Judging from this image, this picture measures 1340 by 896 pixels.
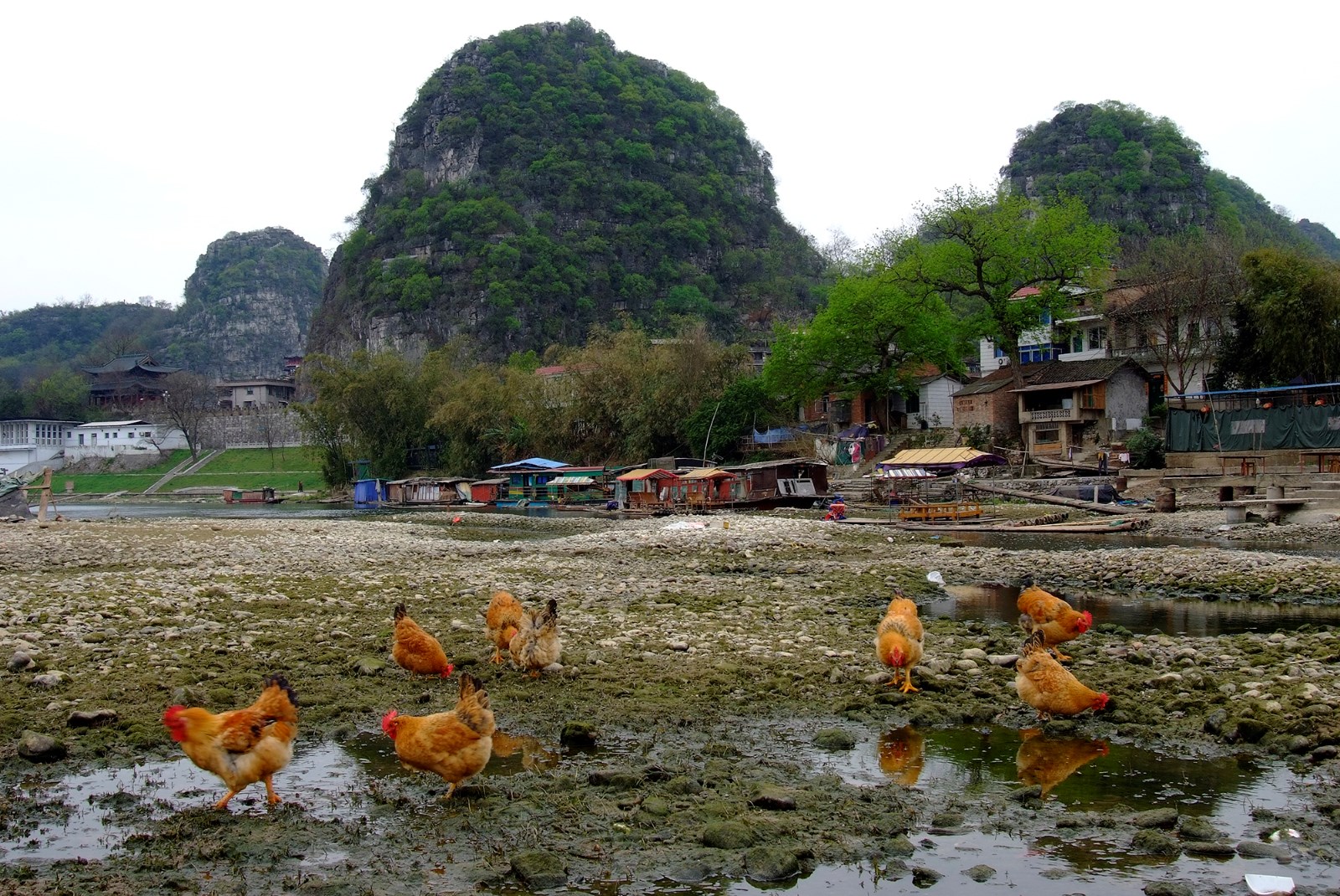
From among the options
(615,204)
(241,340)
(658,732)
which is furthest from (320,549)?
(241,340)

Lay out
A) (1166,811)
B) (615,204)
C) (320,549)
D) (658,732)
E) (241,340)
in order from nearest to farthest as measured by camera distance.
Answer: (1166,811) → (658,732) → (320,549) → (615,204) → (241,340)

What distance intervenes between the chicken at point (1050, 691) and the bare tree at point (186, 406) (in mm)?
104584

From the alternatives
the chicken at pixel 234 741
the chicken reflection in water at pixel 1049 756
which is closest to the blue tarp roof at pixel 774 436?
the chicken reflection in water at pixel 1049 756

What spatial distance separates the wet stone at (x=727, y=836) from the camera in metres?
5.95

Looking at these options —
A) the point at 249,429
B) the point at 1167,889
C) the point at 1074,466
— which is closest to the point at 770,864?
the point at 1167,889

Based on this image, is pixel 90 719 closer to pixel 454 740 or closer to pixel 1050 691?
pixel 454 740

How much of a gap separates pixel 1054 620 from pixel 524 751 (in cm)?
654

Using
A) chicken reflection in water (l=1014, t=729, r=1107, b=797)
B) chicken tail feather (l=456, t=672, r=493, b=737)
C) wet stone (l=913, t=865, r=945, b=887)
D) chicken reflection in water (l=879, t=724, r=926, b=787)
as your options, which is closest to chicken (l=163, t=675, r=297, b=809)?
chicken tail feather (l=456, t=672, r=493, b=737)

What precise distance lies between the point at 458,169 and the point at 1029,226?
99239mm

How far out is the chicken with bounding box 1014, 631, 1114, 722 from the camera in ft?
28.0

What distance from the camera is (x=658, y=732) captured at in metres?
8.32

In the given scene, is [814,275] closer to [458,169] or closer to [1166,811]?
[458,169]

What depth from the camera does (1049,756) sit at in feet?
25.5

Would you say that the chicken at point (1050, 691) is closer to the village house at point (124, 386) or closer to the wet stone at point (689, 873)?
the wet stone at point (689, 873)
